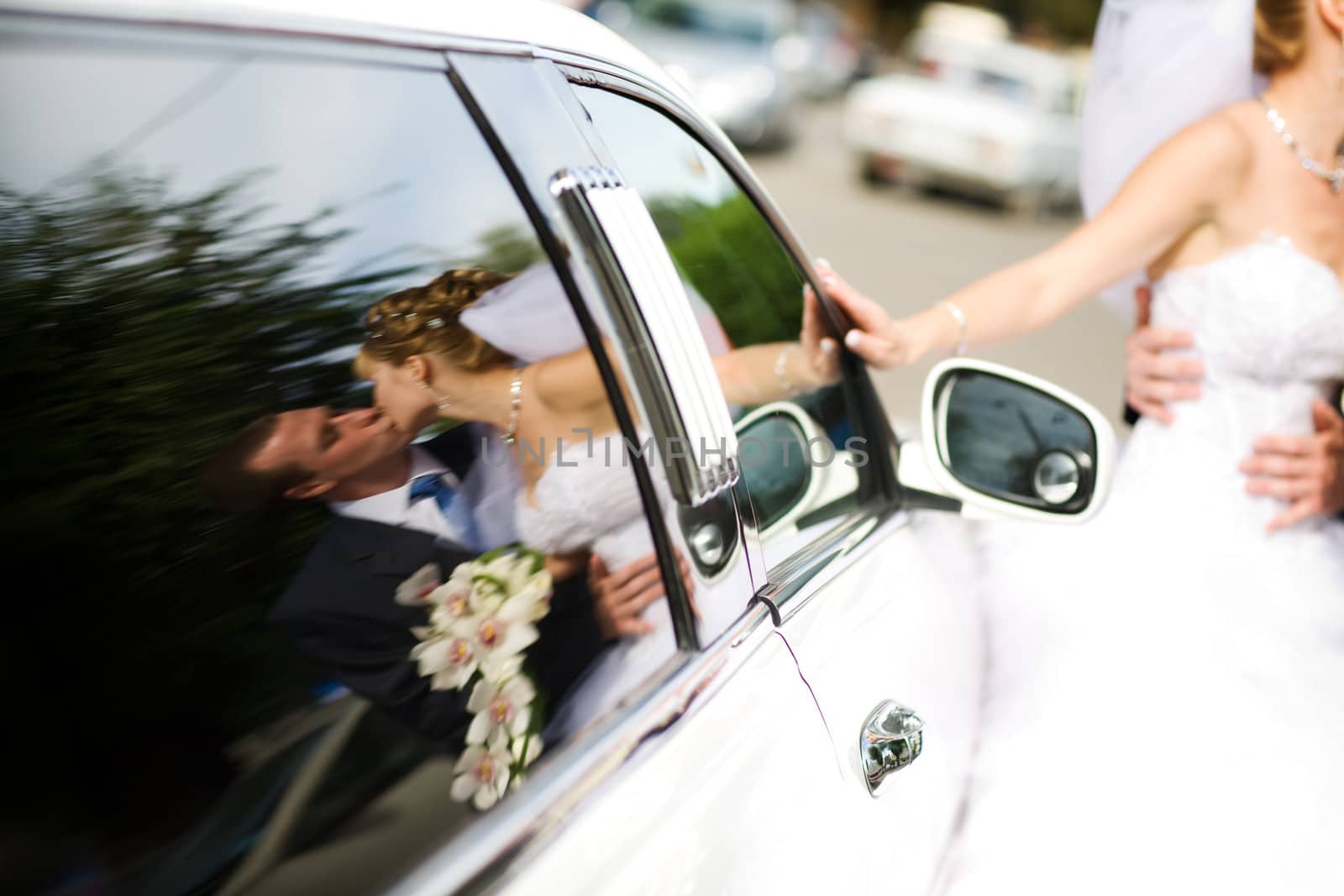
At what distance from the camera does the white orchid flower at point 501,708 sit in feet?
2.95

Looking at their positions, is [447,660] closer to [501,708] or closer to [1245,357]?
[501,708]

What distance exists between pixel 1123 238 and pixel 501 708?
1855 millimetres

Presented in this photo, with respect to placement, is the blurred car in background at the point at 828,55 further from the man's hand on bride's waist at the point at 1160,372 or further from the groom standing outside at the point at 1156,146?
the man's hand on bride's waist at the point at 1160,372

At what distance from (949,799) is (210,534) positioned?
4.07 ft

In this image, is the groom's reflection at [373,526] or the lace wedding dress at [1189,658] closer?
the groom's reflection at [373,526]

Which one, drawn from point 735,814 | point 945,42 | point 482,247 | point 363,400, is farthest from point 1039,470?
point 945,42

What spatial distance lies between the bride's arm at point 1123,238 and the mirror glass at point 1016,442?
0.97ft

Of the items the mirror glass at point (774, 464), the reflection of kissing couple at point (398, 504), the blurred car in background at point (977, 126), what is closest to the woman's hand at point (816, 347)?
the mirror glass at point (774, 464)

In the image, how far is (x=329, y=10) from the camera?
0.89 meters

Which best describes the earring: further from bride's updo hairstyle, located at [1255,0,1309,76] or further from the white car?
bride's updo hairstyle, located at [1255,0,1309,76]

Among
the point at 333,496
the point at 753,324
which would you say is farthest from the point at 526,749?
the point at 753,324

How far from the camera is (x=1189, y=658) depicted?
205 cm

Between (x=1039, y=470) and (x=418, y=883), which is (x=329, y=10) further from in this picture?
(x=1039, y=470)

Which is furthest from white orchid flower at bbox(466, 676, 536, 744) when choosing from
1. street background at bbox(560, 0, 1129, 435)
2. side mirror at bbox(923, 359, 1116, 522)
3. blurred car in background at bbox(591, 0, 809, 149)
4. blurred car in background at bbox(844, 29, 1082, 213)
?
blurred car in background at bbox(591, 0, 809, 149)
